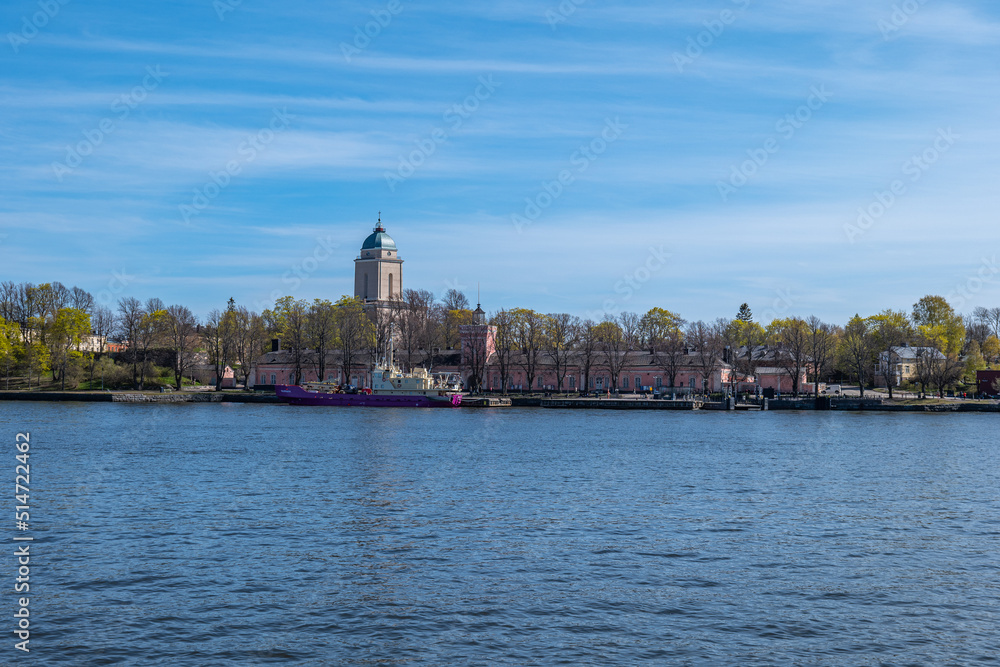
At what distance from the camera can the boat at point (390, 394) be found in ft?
327

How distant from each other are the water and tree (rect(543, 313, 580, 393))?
67.9 meters

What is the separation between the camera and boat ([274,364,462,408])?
3922 inches

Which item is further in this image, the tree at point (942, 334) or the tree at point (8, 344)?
the tree at point (942, 334)

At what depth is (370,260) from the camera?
161 m

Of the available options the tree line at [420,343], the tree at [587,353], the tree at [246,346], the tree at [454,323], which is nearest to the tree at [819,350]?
the tree line at [420,343]

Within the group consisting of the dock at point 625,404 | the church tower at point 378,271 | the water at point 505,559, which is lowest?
the water at point 505,559

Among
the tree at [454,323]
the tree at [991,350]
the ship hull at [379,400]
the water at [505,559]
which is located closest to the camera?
the water at [505,559]

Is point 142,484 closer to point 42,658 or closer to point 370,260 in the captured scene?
point 42,658

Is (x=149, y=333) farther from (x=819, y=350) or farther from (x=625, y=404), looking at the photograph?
(x=819, y=350)

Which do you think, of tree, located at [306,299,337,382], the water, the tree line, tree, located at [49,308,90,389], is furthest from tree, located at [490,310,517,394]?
the water

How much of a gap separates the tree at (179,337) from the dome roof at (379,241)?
44466 millimetres

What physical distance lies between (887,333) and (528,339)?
51.9 meters

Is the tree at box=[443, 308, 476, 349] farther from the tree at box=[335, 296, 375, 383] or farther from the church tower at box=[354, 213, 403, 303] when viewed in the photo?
the church tower at box=[354, 213, 403, 303]

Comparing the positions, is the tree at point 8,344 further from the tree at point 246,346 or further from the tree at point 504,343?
the tree at point 504,343
